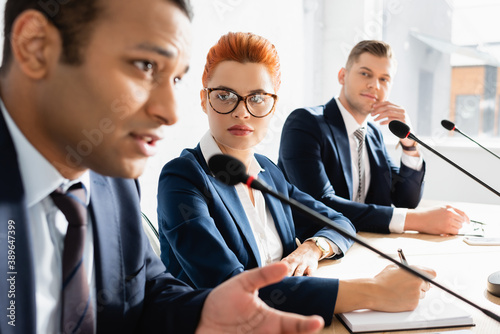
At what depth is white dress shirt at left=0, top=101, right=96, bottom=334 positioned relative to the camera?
2.50 feet

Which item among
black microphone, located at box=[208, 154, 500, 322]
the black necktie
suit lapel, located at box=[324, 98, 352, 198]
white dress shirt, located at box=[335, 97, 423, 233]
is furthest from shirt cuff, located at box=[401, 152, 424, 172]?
the black necktie

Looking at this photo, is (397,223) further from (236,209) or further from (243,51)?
(243,51)

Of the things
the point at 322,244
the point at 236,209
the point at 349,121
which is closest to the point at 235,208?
the point at 236,209

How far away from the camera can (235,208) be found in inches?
54.1

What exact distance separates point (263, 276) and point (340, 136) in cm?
160

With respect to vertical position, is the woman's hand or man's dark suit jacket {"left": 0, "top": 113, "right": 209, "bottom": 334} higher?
man's dark suit jacket {"left": 0, "top": 113, "right": 209, "bottom": 334}

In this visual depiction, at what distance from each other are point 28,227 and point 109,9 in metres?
0.38

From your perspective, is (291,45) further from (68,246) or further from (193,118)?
(68,246)

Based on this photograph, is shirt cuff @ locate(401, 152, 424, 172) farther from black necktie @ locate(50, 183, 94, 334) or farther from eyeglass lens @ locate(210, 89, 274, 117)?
black necktie @ locate(50, 183, 94, 334)

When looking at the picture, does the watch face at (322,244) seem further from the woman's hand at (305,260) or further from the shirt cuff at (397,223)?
the shirt cuff at (397,223)

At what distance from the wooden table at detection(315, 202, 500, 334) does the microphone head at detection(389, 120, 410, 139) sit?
15.7 inches

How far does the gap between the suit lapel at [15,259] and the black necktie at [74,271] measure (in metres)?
0.06

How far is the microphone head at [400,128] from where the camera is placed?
1647mm

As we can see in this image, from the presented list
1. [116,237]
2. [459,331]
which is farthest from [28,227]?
[459,331]
